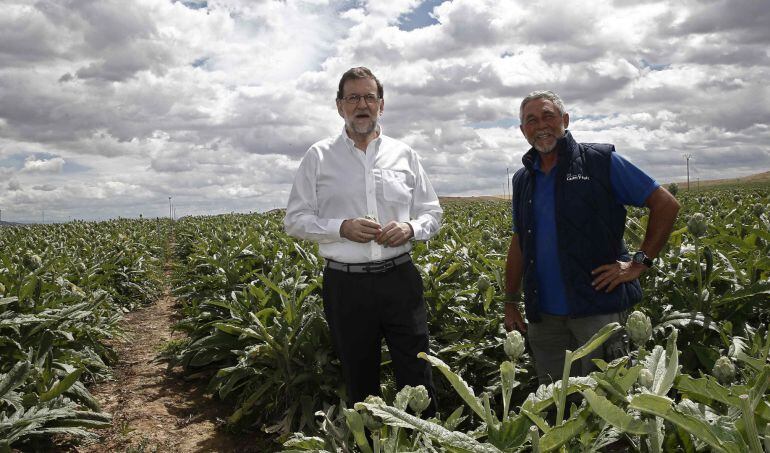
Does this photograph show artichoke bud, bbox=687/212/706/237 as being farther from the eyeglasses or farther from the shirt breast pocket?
the eyeglasses

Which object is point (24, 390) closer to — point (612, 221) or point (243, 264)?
point (243, 264)

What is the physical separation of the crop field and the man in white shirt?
1.13 feet

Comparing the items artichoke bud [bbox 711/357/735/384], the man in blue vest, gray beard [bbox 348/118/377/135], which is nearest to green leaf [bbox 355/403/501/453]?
artichoke bud [bbox 711/357/735/384]

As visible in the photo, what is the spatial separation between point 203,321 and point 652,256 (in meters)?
5.11

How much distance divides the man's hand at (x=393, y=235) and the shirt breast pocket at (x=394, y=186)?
0.26 m

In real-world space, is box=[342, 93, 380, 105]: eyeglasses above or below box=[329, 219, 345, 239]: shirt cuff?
above

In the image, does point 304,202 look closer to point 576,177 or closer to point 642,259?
point 576,177

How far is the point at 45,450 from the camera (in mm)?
3811

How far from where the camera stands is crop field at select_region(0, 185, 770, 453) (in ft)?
4.33

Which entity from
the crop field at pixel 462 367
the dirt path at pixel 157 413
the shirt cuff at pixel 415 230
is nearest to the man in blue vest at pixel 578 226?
the crop field at pixel 462 367

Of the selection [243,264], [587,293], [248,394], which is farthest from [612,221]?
[243,264]

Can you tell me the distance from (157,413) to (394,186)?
295 centimetres

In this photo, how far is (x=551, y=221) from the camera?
9.66 ft

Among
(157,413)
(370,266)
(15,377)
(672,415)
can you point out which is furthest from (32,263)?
(672,415)
